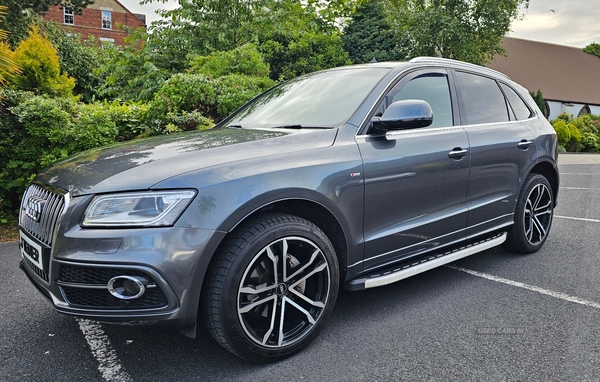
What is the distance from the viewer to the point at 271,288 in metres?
2.50

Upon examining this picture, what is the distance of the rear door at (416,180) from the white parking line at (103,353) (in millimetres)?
1562

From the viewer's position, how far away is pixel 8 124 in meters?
5.54

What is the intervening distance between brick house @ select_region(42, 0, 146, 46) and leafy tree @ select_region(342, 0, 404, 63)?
68.1ft

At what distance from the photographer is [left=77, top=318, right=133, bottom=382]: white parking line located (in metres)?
2.43

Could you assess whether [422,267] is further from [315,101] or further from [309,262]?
[315,101]

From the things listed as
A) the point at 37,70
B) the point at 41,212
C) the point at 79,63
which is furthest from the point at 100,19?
the point at 41,212

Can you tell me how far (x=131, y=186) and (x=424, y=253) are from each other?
2.10 m

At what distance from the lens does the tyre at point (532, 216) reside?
4.25 meters

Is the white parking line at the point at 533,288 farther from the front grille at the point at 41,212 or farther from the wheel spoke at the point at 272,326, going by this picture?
the front grille at the point at 41,212

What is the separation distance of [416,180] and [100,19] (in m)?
43.5

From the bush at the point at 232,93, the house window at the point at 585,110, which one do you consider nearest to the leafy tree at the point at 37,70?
the bush at the point at 232,93

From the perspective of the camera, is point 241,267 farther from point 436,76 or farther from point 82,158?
point 436,76

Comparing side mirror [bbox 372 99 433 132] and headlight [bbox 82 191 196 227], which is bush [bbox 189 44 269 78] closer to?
side mirror [bbox 372 99 433 132]

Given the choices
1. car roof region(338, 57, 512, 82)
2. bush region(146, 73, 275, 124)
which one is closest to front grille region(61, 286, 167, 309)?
car roof region(338, 57, 512, 82)
